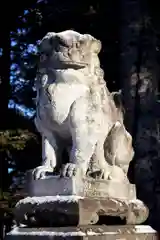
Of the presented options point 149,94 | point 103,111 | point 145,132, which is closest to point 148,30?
point 149,94

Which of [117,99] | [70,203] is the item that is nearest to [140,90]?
[117,99]

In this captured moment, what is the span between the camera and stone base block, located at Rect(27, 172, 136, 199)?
4.12 metres

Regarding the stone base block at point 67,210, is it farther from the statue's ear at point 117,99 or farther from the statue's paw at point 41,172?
the statue's ear at point 117,99

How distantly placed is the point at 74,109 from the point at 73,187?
0.63m

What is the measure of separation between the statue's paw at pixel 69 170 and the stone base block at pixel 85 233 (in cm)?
40

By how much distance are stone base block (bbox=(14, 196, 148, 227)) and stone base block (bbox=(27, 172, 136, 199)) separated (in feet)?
0.20

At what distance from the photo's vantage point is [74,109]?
4.36 meters

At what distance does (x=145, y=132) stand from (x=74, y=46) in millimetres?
4308

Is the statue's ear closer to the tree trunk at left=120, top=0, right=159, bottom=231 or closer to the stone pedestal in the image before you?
the stone pedestal

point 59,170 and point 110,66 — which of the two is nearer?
point 59,170

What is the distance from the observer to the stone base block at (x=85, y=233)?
3.92 m

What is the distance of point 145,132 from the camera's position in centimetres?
855

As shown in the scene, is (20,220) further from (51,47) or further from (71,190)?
(51,47)

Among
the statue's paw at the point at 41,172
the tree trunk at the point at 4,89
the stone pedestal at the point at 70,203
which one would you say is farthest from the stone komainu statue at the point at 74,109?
the tree trunk at the point at 4,89
